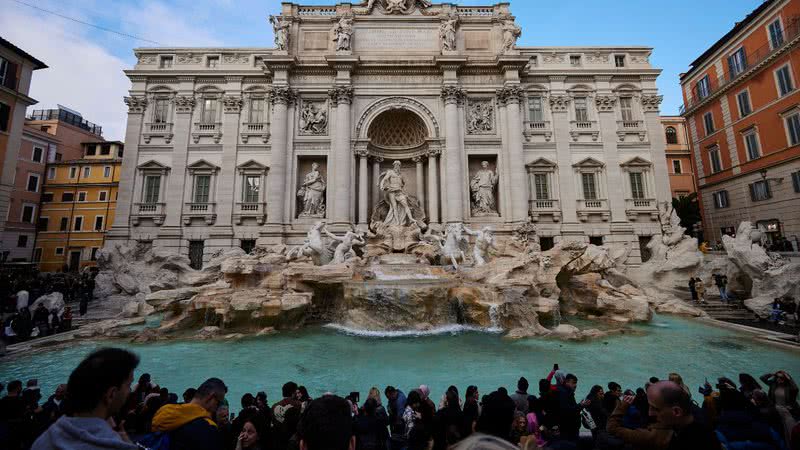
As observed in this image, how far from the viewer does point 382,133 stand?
70.3ft

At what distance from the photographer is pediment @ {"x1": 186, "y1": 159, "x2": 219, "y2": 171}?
19953 millimetres

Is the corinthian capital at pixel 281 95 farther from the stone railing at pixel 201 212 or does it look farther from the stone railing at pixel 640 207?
the stone railing at pixel 640 207

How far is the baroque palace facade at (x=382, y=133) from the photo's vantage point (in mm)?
19391

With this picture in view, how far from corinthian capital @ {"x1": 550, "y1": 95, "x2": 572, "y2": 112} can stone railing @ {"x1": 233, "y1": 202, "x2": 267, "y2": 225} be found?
18.6 meters

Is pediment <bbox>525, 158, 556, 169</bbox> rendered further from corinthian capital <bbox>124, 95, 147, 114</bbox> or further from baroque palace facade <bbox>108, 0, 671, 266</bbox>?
corinthian capital <bbox>124, 95, 147, 114</bbox>

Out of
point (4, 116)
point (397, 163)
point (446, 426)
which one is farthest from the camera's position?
point (397, 163)

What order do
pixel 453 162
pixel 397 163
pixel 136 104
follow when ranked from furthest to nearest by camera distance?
1. pixel 136 104
2. pixel 453 162
3. pixel 397 163

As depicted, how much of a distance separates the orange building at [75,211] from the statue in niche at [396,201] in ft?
79.1

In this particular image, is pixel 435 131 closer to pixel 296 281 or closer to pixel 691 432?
pixel 296 281

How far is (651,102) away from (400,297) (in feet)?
70.0

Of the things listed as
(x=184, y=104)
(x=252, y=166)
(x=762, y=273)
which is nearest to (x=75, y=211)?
(x=184, y=104)

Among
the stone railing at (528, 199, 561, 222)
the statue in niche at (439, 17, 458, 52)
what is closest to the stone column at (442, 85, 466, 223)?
A: the statue in niche at (439, 17, 458, 52)

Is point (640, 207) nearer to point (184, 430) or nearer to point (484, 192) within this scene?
point (484, 192)

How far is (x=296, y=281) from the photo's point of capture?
11898mm
